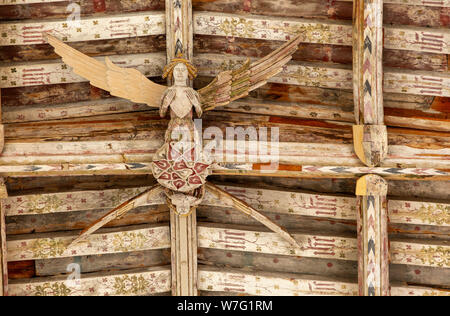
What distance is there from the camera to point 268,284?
7.33m

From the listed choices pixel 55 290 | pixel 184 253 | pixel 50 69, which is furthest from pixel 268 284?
pixel 50 69

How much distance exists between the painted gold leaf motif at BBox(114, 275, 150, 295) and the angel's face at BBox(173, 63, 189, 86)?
309 centimetres

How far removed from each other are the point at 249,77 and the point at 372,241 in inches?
109

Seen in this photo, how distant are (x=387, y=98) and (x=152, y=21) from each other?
3.43 metres

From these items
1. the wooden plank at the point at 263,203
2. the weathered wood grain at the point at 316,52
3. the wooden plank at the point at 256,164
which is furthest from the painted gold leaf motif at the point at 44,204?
the weathered wood grain at the point at 316,52

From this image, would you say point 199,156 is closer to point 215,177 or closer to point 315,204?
point 215,177

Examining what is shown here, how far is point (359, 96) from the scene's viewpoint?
22.0ft

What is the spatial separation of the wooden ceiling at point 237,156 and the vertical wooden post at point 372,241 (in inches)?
11.7

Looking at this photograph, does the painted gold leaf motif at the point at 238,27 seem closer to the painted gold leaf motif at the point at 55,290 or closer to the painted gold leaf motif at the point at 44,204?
the painted gold leaf motif at the point at 44,204

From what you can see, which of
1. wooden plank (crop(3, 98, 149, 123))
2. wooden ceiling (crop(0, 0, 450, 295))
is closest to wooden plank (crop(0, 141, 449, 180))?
wooden ceiling (crop(0, 0, 450, 295))

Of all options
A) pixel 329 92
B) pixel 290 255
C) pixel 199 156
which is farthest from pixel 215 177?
pixel 329 92

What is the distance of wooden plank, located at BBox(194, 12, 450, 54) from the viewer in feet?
22.2

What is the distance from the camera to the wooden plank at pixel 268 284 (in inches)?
285

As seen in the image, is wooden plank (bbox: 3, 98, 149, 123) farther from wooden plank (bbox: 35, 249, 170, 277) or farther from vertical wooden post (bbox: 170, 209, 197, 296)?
wooden plank (bbox: 35, 249, 170, 277)
